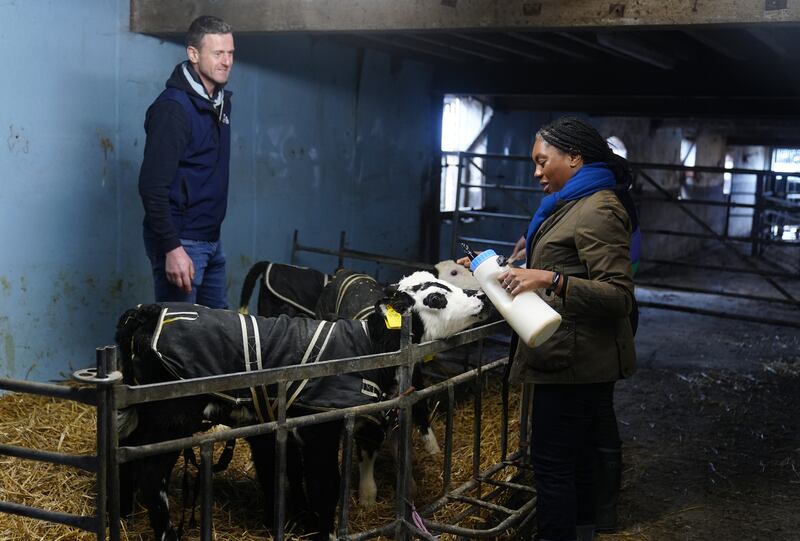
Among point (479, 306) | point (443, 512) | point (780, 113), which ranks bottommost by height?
point (443, 512)

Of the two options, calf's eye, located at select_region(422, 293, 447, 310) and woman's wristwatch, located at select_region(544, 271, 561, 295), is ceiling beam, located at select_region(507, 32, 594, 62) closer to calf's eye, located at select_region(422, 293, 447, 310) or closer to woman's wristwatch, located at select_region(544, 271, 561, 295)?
calf's eye, located at select_region(422, 293, 447, 310)

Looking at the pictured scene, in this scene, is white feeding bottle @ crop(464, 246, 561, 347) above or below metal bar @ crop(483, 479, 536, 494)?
above

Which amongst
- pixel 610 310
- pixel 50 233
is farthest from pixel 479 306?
pixel 50 233

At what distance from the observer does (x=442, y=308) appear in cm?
312

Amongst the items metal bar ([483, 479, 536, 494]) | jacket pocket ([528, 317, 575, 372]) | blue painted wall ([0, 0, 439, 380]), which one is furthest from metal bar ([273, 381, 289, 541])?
blue painted wall ([0, 0, 439, 380])

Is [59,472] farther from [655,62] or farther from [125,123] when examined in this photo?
[655,62]

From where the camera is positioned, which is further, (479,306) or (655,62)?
(655,62)

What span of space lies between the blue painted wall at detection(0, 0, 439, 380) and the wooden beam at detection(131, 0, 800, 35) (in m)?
0.43

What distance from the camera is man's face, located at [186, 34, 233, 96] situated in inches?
144

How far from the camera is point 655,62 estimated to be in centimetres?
624

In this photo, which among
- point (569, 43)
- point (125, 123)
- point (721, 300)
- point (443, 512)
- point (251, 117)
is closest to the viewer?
point (443, 512)

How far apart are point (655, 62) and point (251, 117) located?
3.06 metres

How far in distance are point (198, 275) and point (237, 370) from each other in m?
1.07

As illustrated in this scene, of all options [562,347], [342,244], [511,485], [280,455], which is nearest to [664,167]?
[342,244]
